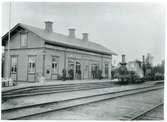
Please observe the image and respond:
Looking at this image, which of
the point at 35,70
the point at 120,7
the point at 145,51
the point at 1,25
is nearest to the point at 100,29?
the point at 120,7

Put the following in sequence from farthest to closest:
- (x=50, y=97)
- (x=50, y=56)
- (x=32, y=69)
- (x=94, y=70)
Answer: (x=50, y=56) < (x=94, y=70) < (x=32, y=69) < (x=50, y=97)

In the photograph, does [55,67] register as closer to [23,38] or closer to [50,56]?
[50,56]

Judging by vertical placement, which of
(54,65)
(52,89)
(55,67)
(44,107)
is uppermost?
(54,65)

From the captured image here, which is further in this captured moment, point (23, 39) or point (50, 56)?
point (50, 56)

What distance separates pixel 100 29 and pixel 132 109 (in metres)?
2.94

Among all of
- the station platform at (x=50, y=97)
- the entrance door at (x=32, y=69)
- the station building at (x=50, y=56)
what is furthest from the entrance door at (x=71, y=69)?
the entrance door at (x=32, y=69)

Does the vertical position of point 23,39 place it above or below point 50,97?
above

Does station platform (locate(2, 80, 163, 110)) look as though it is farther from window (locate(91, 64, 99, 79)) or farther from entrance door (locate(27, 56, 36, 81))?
entrance door (locate(27, 56, 36, 81))

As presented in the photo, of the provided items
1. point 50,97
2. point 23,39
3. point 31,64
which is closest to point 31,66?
point 31,64

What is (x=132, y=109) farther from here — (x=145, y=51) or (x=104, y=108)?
(x=145, y=51)

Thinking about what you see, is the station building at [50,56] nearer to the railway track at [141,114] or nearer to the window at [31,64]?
the window at [31,64]

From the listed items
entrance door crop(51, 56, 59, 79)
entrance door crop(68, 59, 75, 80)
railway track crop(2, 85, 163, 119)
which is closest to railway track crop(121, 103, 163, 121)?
railway track crop(2, 85, 163, 119)

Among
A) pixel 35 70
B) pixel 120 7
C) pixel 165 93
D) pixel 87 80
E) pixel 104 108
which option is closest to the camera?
pixel 165 93

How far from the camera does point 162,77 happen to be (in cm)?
708
